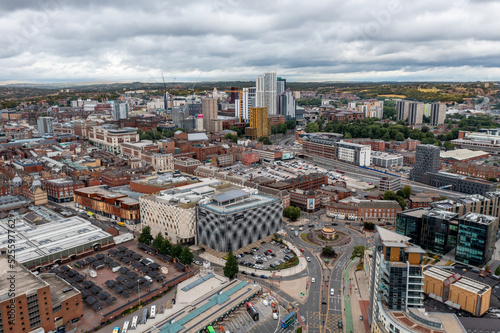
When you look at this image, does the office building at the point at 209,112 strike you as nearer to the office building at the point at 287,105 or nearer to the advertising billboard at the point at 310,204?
the office building at the point at 287,105

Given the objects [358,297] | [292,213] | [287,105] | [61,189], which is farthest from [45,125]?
[358,297]

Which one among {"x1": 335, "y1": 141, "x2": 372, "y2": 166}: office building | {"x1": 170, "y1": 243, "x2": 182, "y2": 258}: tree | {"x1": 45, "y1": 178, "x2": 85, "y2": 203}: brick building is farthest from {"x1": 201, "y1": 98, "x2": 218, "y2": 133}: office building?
{"x1": 170, "y1": 243, "x2": 182, "y2": 258}: tree

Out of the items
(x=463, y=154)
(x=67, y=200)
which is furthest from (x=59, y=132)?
(x=463, y=154)

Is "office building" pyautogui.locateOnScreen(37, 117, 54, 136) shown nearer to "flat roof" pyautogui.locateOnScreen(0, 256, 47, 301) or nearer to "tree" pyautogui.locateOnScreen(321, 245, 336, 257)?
"flat roof" pyautogui.locateOnScreen(0, 256, 47, 301)

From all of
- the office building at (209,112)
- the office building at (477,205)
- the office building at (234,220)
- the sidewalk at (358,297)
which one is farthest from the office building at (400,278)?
the office building at (209,112)

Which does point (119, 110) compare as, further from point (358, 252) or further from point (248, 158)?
point (358, 252)

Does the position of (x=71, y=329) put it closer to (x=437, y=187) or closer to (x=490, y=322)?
(x=490, y=322)
